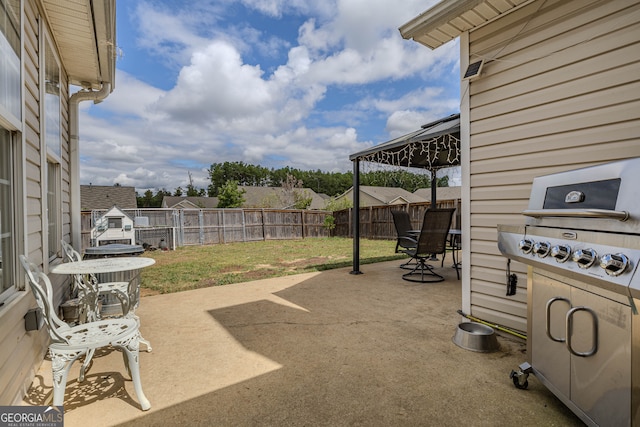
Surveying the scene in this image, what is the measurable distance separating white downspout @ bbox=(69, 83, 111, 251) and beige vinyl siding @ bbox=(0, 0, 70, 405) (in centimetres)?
178

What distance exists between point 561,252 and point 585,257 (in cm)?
16

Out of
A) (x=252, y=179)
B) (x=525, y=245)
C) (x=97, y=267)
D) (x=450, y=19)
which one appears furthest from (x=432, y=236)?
(x=252, y=179)

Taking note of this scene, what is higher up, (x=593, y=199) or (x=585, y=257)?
(x=593, y=199)

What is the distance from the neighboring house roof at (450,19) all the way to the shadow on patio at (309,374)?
271cm

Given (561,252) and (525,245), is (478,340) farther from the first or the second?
(561,252)

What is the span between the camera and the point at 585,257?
1.12 metres

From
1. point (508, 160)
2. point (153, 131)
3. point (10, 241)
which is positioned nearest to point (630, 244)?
point (508, 160)

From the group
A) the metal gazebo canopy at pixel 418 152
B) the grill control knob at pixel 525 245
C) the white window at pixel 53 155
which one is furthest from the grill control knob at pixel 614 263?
the white window at pixel 53 155

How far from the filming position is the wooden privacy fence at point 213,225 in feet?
31.9

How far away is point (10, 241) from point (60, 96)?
2537 mm

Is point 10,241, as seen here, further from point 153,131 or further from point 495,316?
point 153,131

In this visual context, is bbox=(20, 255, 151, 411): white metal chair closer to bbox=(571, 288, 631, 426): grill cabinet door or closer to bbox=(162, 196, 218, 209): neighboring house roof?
bbox=(571, 288, 631, 426): grill cabinet door

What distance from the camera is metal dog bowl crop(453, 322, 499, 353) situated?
2.29 metres

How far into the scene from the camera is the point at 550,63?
2.18 meters
